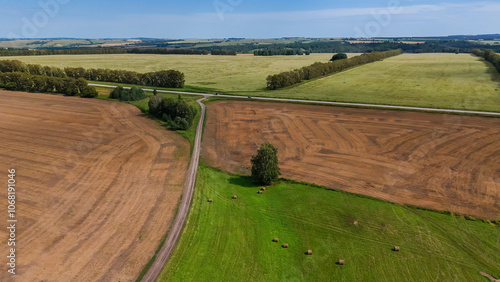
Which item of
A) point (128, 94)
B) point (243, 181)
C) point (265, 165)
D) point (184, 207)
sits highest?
point (128, 94)

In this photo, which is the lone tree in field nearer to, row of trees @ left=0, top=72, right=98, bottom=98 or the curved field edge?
the curved field edge

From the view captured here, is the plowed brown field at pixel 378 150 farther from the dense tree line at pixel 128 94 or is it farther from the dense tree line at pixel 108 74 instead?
the dense tree line at pixel 108 74

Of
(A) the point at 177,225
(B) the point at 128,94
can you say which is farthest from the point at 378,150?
(B) the point at 128,94

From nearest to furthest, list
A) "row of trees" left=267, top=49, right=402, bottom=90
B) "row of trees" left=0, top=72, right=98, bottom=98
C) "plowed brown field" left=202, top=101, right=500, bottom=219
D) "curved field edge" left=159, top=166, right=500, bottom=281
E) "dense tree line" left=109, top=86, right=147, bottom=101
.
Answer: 1. "curved field edge" left=159, top=166, right=500, bottom=281
2. "plowed brown field" left=202, top=101, right=500, bottom=219
3. "dense tree line" left=109, top=86, right=147, bottom=101
4. "row of trees" left=0, top=72, right=98, bottom=98
5. "row of trees" left=267, top=49, right=402, bottom=90

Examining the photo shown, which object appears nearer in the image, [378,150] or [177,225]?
[177,225]

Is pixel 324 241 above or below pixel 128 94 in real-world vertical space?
below

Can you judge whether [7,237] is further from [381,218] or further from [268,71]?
[268,71]

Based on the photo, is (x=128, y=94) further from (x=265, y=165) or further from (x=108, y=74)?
(x=265, y=165)

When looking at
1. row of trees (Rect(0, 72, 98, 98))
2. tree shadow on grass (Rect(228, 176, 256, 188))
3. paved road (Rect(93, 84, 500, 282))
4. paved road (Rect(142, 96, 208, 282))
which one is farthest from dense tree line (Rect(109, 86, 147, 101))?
tree shadow on grass (Rect(228, 176, 256, 188))
